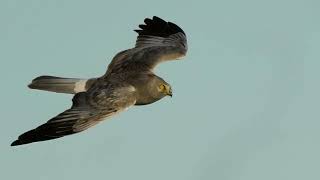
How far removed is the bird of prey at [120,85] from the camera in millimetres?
20203

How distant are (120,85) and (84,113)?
2.14 metres

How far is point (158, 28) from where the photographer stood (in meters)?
27.8

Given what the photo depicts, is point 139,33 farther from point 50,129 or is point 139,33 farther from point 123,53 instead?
point 50,129

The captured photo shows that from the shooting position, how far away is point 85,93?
22.2 metres

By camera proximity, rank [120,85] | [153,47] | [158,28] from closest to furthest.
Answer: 1. [120,85]
2. [153,47]
3. [158,28]

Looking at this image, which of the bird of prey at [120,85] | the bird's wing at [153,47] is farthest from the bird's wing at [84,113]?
the bird's wing at [153,47]

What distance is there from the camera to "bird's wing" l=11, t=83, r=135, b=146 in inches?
774

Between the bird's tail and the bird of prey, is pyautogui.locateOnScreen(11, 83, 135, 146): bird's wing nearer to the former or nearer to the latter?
the bird of prey

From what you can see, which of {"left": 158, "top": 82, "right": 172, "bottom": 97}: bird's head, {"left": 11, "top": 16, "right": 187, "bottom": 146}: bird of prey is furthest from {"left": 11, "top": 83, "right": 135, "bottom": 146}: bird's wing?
{"left": 158, "top": 82, "right": 172, "bottom": 97}: bird's head

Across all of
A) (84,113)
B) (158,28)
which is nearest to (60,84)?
(84,113)

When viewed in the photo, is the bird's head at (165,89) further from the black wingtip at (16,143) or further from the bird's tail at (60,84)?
the black wingtip at (16,143)

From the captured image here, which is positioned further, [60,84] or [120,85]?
[60,84]

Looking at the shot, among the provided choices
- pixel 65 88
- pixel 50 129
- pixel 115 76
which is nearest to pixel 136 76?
pixel 115 76

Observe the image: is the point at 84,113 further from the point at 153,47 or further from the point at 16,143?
the point at 153,47
